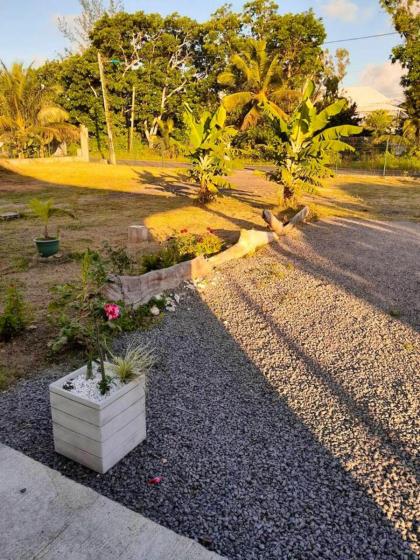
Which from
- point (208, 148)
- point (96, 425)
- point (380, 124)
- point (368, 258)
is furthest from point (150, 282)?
point (380, 124)

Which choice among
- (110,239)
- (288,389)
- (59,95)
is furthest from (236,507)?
(59,95)

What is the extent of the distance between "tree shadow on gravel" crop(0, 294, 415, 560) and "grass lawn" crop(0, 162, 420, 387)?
4.00 feet

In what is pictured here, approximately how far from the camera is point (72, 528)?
2096 mm

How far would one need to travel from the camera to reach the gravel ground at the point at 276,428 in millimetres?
2242

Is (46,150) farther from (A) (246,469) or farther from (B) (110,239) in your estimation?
(A) (246,469)

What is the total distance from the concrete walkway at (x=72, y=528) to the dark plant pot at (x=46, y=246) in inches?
203

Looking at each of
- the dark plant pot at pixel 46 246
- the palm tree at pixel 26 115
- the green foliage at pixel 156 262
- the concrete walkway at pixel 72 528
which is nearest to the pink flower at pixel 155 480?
the concrete walkway at pixel 72 528

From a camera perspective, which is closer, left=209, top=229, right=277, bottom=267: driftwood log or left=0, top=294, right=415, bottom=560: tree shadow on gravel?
left=0, top=294, right=415, bottom=560: tree shadow on gravel

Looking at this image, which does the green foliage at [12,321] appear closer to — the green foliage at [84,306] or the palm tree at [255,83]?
the green foliage at [84,306]

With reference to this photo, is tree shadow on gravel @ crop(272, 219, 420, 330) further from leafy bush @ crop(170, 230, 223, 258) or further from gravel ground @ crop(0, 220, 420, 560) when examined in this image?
leafy bush @ crop(170, 230, 223, 258)

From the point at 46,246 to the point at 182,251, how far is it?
91.2 inches

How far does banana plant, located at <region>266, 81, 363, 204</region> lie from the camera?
34.3ft

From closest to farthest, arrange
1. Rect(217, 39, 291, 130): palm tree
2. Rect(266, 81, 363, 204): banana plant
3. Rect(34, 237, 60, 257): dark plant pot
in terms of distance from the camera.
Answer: Rect(34, 237, 60, 257): dark plant pot < Rect(266, 81, 363, 204): banana plant < Rect(217, 39, 291, 130): palm tree

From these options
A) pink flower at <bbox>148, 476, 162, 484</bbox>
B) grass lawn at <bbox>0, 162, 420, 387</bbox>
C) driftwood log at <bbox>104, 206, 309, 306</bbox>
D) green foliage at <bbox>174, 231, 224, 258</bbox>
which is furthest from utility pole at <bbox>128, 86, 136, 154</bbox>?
pink flower at <bbox>148, 476, 162, 484</bbox>
